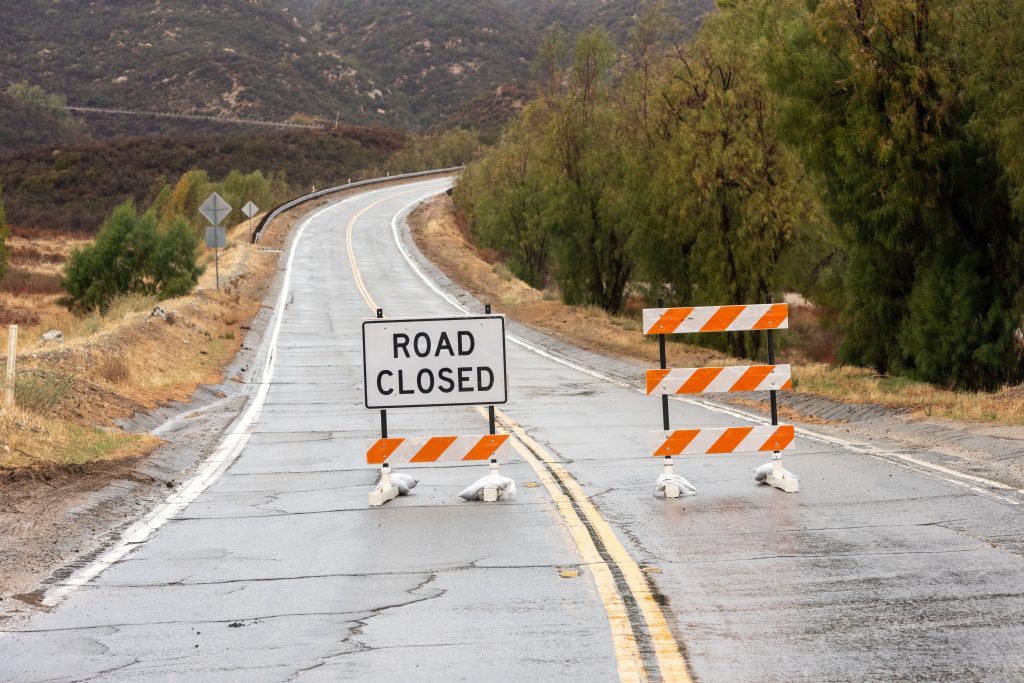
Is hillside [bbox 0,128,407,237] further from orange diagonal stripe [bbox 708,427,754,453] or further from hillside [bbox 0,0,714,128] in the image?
orange diagonal stripe [bbox 708,427,754,453]

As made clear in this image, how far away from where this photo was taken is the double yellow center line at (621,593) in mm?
5667

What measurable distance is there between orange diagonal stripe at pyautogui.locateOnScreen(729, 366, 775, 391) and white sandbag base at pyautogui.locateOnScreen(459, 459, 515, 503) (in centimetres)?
215

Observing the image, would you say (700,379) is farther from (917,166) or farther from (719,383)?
(917,166)

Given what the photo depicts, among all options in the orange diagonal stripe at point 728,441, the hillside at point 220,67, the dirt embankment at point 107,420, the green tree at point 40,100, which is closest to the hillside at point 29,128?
the green tree at point 40,100

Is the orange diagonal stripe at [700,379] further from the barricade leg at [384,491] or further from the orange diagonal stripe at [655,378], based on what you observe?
the barricade leg at [384,491]

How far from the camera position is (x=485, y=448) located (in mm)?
10625

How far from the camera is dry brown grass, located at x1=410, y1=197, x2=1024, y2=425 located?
51.4ft

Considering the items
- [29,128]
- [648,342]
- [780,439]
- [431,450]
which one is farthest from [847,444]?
[29,128]

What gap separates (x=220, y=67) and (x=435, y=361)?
164 m

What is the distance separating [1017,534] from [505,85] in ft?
502

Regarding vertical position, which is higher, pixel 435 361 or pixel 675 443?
pixel 435 361

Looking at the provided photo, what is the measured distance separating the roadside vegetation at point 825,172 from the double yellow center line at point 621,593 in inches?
368

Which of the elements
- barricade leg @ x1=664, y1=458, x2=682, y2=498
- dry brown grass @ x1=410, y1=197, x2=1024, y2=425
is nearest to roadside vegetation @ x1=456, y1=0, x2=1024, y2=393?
dry brown grass @ x1=410, y1=197, x2=1024, y2=425

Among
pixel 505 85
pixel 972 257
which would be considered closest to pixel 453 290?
pixel 972 257
